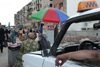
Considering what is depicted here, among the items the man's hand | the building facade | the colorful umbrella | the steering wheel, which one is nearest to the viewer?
the man's hand

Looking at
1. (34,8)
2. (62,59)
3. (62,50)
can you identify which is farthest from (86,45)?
(34,8)

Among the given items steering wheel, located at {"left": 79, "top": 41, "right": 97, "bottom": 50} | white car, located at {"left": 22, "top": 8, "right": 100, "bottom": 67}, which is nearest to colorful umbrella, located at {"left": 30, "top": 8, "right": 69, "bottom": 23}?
white car, located at {"left": 22, "top": 8, "right": 100, "bottom": 67}

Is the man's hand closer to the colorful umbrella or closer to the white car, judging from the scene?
the white car

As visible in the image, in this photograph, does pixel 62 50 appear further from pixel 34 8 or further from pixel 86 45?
pixel 34 8

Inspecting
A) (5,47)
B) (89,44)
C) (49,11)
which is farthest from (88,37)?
(5,47)

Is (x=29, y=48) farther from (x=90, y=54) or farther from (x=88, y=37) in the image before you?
(x=90, y=54)

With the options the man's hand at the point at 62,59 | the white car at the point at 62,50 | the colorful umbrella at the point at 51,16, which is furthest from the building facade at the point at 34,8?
the man's hand at the point at 62,59

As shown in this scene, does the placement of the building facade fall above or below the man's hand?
above

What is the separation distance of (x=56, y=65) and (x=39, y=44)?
232 centimetres

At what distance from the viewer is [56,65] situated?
1.77m

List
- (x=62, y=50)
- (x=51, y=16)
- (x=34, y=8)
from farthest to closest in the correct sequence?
(x=34, y=8) < (x=51, y=16) < (x=62, y=50)

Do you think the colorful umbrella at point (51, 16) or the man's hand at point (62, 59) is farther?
the colorful umbrella at point (51, 16)

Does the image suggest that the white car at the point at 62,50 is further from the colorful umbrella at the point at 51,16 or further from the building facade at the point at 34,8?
the building facade at the point at 34,8

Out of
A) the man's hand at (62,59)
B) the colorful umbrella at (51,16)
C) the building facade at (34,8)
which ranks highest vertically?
the building facade at (34,8)
